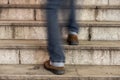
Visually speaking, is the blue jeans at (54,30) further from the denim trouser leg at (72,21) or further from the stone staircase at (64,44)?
the denim trouser leg at (72,21)

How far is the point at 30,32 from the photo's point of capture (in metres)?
3.05

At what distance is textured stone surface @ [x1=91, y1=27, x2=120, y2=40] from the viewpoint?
3.05 meters

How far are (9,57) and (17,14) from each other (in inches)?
26.8

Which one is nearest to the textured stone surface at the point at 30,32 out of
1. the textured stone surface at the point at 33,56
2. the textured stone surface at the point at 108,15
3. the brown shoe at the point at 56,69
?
the textured stone surface at the point at 33,56

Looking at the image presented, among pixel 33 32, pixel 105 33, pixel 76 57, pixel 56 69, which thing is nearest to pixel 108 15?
pixel 105 33

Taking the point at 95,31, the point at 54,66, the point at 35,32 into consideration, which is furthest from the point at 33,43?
the point at 95,31

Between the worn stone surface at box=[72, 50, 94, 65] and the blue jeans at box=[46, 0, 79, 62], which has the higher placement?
the blue jeans at box=[46, 0, 79, 62]

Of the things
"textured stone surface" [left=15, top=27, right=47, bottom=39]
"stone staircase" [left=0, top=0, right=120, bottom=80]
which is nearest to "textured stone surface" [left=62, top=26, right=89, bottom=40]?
"stone staircase" [left=0, top=0, right=120, bottom=80]

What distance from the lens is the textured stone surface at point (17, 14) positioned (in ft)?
10.8

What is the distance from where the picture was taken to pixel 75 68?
2701mm

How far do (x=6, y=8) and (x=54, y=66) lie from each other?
43.2 inches

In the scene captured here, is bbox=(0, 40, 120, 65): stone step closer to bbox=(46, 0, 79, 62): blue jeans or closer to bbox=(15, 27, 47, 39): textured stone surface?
bbox=(15, 27, 47, 39): textured stone surface

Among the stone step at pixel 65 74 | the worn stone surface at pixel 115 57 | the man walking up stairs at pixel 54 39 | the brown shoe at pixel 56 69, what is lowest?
the stone step at pixel 65 74

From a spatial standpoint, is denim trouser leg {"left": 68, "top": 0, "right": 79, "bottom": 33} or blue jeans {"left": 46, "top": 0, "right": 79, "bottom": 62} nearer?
blue jeans {"left": 46, "top": 0, "right": 79, "bottom": 62}
